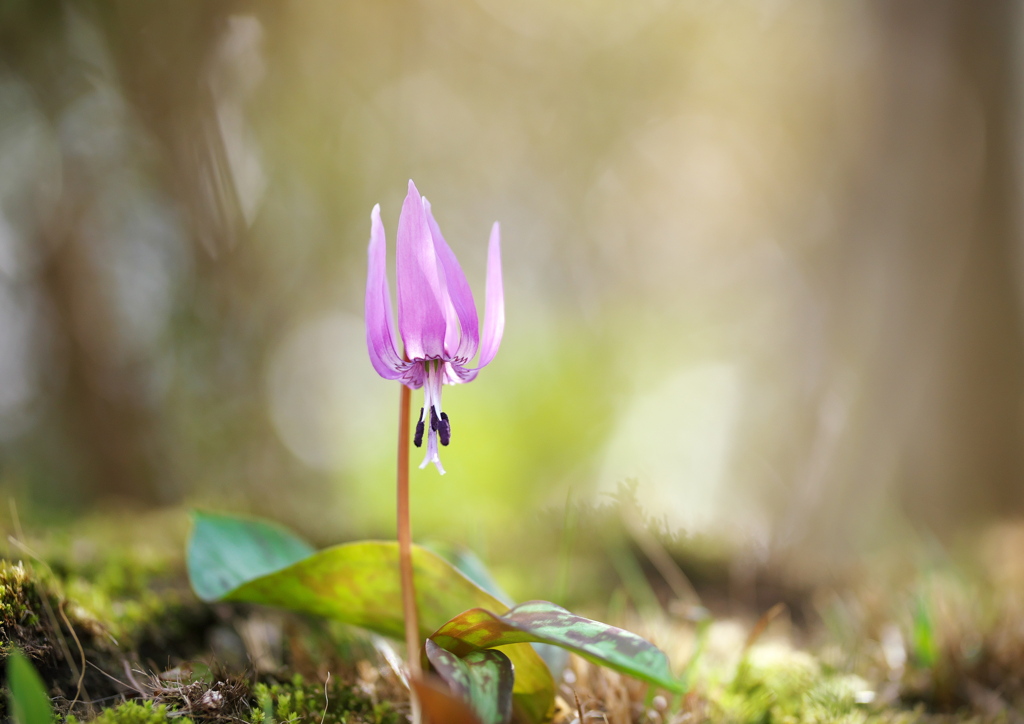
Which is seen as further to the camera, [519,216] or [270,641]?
[519,216]

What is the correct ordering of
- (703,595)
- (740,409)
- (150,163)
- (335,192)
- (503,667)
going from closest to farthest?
1. (503,667)
2. (703,595)
3. (150,163)
4. (335,192)
5. (740,409)

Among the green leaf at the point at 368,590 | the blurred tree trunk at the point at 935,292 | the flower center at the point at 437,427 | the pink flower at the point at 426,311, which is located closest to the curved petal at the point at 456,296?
the pink flower at the point at 426,311

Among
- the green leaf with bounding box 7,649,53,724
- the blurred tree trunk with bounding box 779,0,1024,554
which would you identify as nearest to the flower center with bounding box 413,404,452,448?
the green leaf with bounding box 7,649,53,724

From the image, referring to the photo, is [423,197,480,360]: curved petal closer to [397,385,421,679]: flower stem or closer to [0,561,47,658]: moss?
[397,385,421,679]: flower stem

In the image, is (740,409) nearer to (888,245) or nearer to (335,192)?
(888,245)

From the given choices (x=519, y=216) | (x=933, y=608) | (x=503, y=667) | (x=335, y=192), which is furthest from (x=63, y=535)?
(x=519, y=216)

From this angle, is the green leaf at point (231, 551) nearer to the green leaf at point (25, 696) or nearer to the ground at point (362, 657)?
the ground at point (362, 657)
